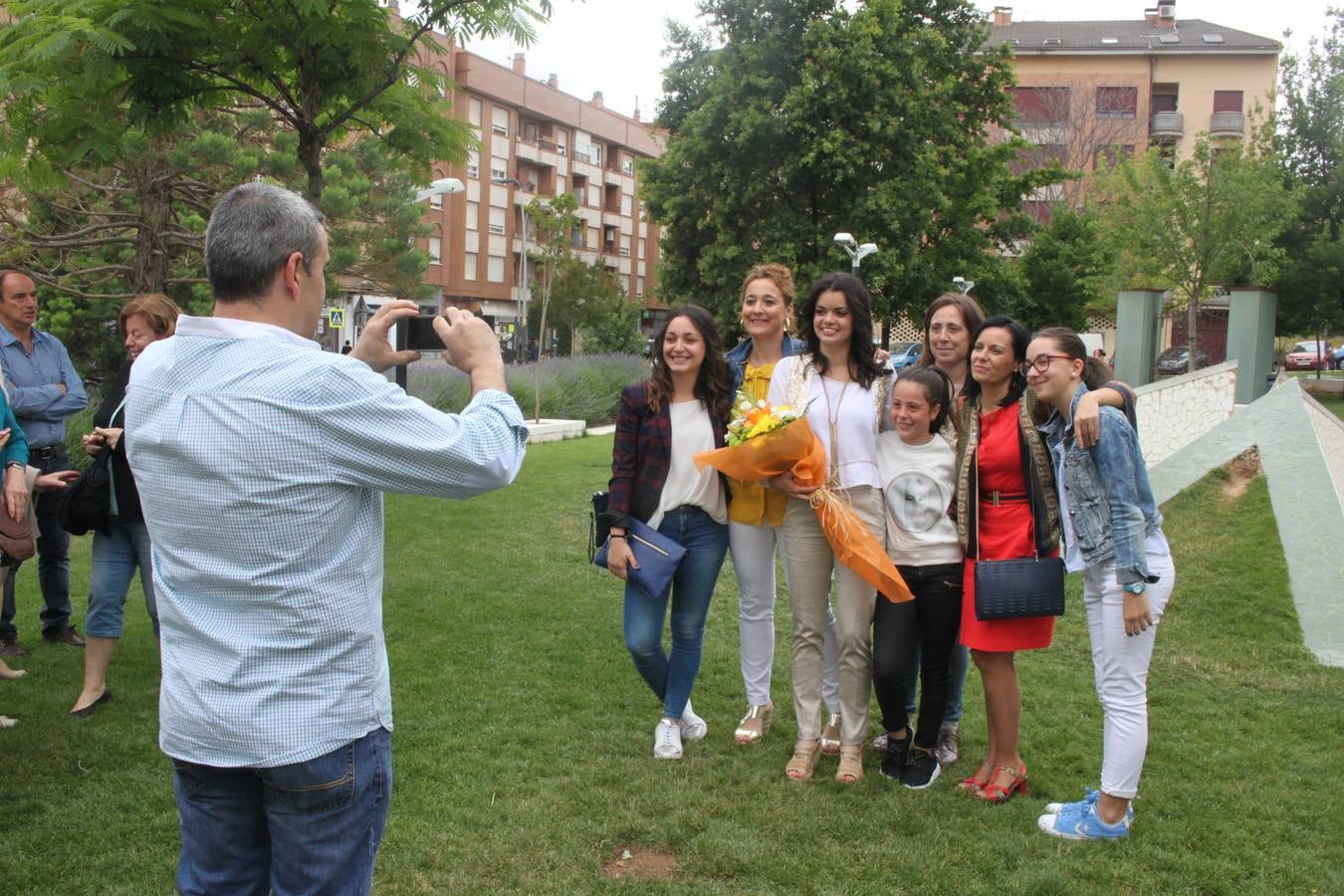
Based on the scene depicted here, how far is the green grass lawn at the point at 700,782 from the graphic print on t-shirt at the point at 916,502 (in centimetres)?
107

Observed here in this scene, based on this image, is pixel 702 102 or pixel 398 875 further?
pixel 702 102

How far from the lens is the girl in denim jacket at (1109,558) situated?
3.62m

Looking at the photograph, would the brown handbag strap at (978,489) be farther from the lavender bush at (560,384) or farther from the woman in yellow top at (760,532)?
the lavender bush at (560,384)

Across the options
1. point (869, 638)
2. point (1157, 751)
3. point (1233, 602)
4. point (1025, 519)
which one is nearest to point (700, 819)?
point (869, 638)

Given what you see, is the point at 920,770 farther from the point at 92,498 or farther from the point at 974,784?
the point at 92,498

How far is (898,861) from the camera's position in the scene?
3670 millimetres

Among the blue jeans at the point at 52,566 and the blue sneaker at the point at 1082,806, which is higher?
the blue jeans at the point at 52,566

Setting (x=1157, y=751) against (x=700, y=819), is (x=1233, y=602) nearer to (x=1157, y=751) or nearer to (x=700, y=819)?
(x=1157, y=751)

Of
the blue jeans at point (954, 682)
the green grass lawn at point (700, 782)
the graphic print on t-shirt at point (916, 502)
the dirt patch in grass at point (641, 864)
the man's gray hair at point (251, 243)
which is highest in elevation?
the man's gray hair at point (251, 243)

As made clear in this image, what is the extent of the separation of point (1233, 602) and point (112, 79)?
768cm

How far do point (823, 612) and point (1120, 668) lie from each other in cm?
120

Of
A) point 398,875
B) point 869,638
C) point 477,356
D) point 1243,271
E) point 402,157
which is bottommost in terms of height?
point 398,875

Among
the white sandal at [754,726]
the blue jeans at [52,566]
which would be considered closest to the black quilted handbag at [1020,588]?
the white sandal at [754,726]

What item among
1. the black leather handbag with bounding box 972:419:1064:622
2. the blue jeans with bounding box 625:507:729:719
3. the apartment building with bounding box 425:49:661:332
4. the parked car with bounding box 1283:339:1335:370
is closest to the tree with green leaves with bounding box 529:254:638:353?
the apartment building with bounding box 425:49:661:332
